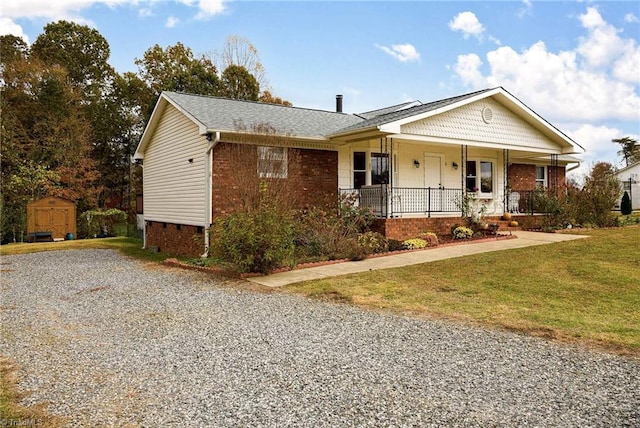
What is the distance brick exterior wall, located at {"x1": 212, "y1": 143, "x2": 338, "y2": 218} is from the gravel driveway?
4.25m

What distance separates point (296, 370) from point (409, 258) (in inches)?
298

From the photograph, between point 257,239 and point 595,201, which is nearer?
point 257,239

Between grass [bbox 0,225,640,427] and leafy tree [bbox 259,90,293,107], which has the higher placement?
leafy tree [bbox 259,90,293,107]

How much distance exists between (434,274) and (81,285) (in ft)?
24.6

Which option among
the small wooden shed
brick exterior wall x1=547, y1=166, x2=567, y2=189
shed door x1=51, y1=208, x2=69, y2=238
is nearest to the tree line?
the small wooden shed

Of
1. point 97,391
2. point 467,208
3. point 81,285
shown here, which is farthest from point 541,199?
point 97,391

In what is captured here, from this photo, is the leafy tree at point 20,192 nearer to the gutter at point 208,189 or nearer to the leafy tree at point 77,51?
the leafy tree at point 77,51

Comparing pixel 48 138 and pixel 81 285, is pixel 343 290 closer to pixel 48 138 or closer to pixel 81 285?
pixel 81 285

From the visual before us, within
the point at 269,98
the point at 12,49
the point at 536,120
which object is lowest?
the point at 536,120

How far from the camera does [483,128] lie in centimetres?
1603

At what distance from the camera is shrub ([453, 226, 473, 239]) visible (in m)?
14.6

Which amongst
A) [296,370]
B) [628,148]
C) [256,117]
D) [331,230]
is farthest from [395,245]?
[628,148]

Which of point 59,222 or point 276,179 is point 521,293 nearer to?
point 276,179

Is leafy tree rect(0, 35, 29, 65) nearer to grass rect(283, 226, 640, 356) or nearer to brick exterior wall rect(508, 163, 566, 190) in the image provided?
grass rect(283, 226, 640, 356)
